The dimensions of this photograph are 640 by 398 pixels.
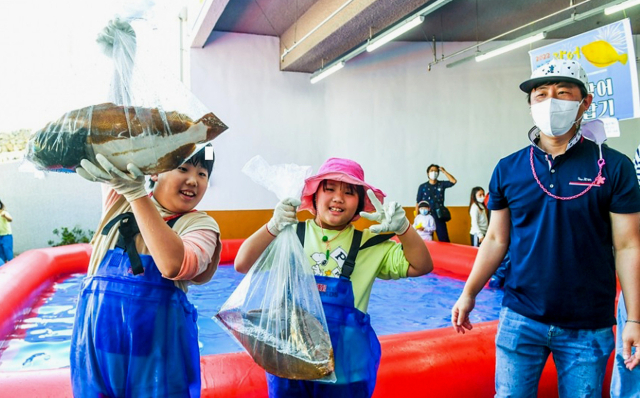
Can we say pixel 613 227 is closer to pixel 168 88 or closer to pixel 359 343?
pixel 359 343

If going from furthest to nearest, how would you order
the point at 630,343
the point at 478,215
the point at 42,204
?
the point at 42,204 < the point at 478,215 < the point at 630,343

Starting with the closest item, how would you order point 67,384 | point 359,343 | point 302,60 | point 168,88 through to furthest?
point 168,88 < point 359,343 < point 67,384 < point 302,60

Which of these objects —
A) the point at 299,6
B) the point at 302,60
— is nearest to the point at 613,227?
the point at 299,6

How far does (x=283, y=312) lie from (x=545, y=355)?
0.86 metres

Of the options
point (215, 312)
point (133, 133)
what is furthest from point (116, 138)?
point (215, 312)

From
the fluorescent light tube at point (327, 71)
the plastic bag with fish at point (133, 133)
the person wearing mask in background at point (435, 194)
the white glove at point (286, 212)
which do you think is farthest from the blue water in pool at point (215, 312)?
the fluorescent light tube at point (327, 71)

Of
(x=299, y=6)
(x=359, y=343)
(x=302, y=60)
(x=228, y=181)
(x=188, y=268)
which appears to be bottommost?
(x=359, y=343)

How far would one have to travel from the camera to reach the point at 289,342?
48.3 inches

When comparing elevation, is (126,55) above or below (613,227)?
above

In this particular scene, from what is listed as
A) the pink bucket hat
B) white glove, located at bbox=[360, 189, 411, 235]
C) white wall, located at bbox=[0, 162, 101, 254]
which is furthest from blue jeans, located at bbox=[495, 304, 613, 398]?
white wall, located at bbox=[0, 162, 101, 254]

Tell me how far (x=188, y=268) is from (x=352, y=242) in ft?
1.83

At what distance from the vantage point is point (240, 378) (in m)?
1.84

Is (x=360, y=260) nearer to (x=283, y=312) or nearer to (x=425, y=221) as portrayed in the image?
(x=283, y=312)

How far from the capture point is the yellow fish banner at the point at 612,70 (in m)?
3.17
